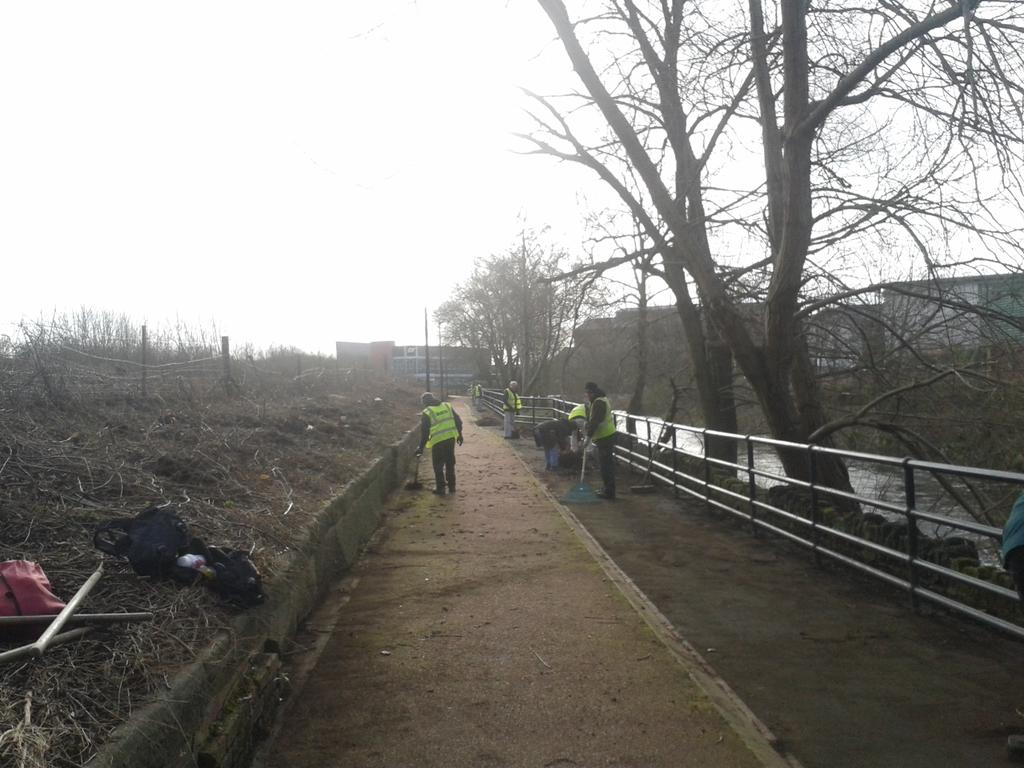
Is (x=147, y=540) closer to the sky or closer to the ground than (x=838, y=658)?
closer to the sky

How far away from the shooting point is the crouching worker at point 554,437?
681 inches

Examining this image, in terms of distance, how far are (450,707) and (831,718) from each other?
6.64 feet

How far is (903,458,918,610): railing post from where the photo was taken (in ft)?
21.8

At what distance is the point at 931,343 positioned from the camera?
42.6 ft

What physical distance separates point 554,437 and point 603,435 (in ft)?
12.1

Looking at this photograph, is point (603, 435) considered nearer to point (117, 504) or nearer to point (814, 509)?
point (814, 509)

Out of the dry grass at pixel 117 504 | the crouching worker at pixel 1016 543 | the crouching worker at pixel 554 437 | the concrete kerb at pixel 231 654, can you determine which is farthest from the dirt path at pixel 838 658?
the crouching worker at pixel 554 437

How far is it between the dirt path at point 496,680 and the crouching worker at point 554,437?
7.94m

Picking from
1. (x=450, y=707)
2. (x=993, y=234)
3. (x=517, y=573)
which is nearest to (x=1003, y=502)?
(x=993, y=234)

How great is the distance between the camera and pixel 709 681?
541 centimetres

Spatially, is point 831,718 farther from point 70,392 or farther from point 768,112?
point 768,112

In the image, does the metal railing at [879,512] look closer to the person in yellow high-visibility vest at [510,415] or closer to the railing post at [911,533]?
the railing post at [911,533]

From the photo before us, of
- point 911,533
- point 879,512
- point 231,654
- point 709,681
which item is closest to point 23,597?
point 231,654

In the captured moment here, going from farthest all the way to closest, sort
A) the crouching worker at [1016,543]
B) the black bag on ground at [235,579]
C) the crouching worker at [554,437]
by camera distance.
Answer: the crouching worker at [554,437] < the black bag on ground at [235,579] < the crouching worker at [1016,543]
